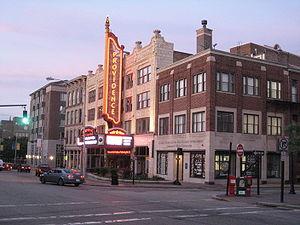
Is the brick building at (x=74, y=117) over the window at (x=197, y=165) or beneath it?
over

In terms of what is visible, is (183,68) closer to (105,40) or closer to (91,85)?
(105,40)

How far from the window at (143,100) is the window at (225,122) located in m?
13.0

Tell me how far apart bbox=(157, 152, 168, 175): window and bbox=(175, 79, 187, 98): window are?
689cm

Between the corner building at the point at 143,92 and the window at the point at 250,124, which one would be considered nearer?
the window at the point at 250,124

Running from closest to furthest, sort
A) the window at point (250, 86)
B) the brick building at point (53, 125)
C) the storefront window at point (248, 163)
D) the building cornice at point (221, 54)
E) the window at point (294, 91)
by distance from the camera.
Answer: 1. the building cornice at point (221, 54)
2. the storefront window at point (248, 163)
3. the window at point (250, 86)
4. the window at point (294, 91)
5. the brick building at point (53, 125)

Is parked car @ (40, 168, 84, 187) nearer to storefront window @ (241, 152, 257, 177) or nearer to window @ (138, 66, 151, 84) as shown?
storefront window @ (241, 152, 257, 177)

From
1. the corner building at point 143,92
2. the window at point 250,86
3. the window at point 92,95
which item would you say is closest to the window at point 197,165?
the corner building at point 143,92

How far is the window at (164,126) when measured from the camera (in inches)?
2005

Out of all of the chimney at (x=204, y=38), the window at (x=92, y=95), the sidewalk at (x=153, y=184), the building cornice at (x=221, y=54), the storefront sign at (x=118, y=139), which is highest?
the chimney at (x=204, y=38)

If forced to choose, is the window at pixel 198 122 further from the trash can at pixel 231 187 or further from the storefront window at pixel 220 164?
the trash can at pixel 231 187

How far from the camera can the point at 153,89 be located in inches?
2119

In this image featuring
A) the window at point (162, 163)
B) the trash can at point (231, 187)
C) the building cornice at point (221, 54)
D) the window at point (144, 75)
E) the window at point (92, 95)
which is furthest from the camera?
the window at point (92, 95)

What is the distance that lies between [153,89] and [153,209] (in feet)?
116

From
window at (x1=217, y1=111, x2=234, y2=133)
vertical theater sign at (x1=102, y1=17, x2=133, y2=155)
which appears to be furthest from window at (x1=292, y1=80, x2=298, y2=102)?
vertical theater sign at (x1=102, y1=17, x2=133, y2=155)
